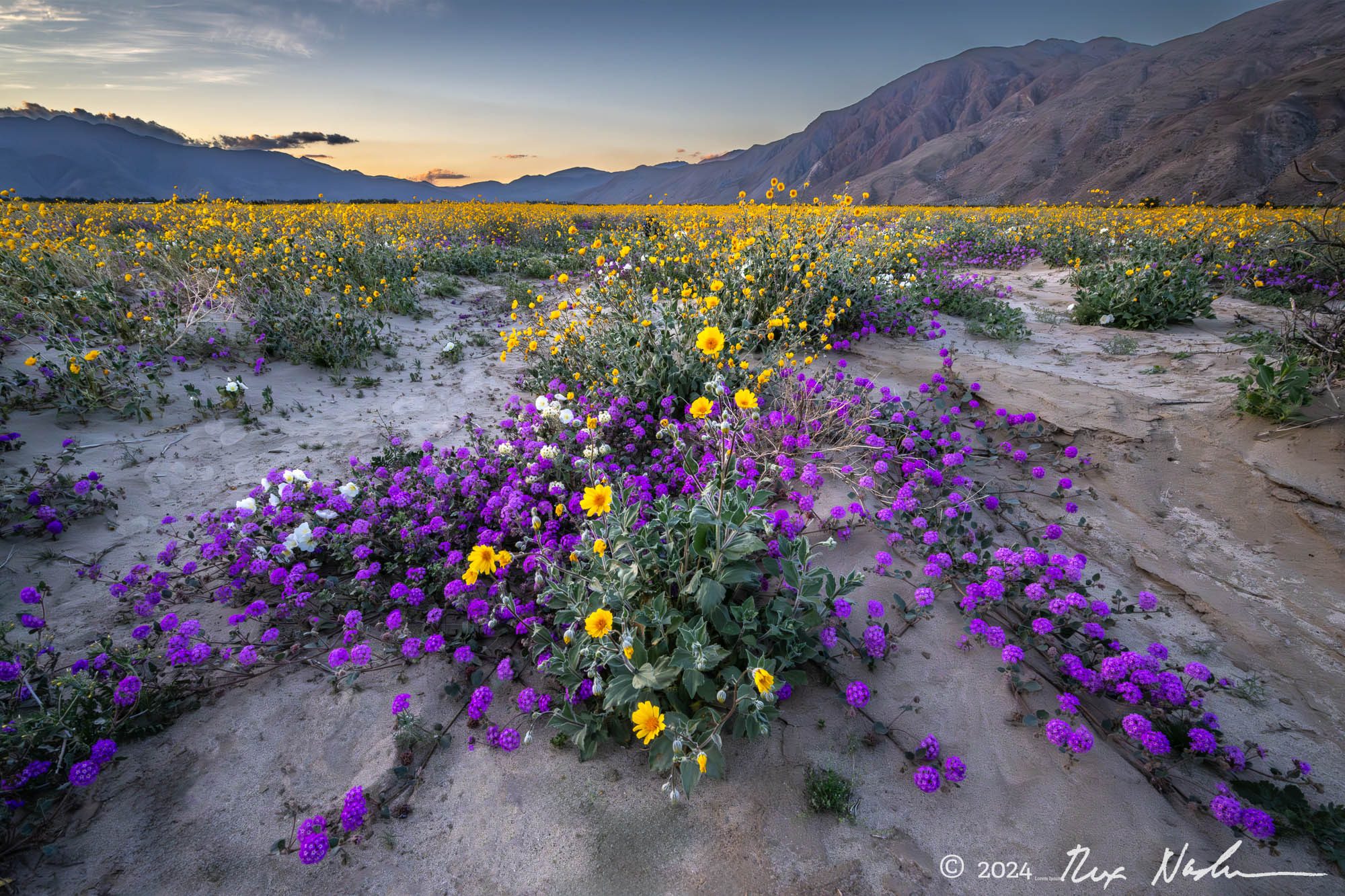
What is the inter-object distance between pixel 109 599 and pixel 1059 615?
5.36 meters

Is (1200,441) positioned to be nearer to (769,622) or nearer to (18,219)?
(769,622)

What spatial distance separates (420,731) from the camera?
2.37 metres

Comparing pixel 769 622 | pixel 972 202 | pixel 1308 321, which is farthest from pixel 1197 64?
pixel 769 622

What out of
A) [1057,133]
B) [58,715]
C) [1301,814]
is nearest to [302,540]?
[58,715]

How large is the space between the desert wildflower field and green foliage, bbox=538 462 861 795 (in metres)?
0.02

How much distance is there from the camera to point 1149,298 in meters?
7.00

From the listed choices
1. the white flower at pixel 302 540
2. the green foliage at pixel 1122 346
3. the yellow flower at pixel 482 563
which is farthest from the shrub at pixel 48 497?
the green foliage at pixel 1122 346

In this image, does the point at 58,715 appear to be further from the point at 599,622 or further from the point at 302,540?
the point at 599,622

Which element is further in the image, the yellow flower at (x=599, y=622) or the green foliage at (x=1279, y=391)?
the green foliage at (x=1279, y=391)

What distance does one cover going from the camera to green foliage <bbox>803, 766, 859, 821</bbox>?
205 centimetres

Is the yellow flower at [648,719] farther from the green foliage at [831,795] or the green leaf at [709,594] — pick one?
the green foliage at [831,795]

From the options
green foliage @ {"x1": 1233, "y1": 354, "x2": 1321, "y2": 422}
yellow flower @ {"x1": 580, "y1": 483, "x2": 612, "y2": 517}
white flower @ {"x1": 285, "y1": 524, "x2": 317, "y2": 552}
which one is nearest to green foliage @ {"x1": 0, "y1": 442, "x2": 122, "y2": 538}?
white flower @ {"x1": 285, "y1": 524, "x2": 317, "y2": 552}

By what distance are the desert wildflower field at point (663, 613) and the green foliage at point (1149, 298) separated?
1.28 metres

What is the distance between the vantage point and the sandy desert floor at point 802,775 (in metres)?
1.92
